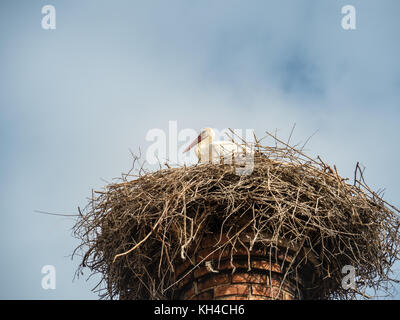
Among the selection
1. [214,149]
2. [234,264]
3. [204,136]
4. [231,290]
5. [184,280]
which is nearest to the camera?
[231,290]

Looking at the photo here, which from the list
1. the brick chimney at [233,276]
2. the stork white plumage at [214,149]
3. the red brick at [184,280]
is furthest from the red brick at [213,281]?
the stork white plumage at [214,149]

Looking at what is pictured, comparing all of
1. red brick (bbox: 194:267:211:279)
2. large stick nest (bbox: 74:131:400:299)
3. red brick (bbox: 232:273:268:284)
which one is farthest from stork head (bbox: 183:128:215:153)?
red brick (bbox: 232:273:268:284)

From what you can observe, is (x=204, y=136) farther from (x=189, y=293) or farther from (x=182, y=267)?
(x=189, y=293)

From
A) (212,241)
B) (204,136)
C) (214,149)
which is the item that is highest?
(204,136)

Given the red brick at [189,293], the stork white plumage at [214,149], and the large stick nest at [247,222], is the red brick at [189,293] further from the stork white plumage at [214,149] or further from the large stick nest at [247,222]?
the stork white plumage at [214,149]

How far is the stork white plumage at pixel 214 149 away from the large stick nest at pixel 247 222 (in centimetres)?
20

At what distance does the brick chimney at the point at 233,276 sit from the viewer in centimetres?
443

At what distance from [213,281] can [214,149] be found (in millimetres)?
2115

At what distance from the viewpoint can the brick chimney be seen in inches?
174

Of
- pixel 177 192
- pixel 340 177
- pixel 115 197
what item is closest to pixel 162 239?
pixel 177 192

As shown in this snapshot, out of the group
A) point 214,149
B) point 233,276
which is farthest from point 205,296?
point 214,149

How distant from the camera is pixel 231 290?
4422mm

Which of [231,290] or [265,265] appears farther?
[265,265]
